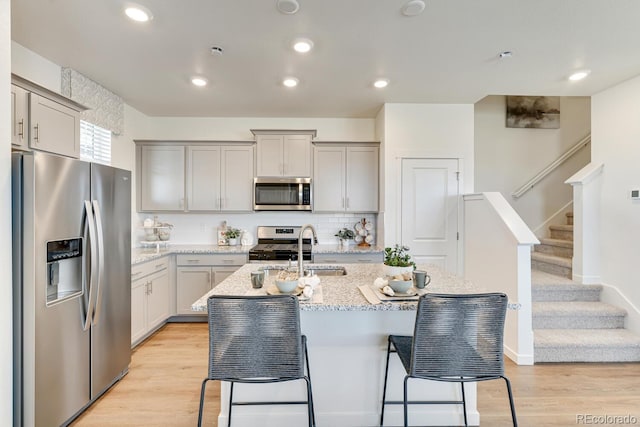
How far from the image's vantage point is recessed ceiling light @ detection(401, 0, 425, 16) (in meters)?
1.90

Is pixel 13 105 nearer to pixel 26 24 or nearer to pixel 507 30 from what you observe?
pixel 26 24

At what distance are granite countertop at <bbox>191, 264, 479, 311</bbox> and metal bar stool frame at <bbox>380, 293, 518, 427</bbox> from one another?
0.17m

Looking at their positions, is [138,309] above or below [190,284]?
below

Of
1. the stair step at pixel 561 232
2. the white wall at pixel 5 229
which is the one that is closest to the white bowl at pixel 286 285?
the white wall at pixel 5 229

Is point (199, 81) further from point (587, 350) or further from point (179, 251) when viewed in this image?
point (587, 350)

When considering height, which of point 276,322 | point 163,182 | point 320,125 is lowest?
point 276,322

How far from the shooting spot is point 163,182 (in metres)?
4.07

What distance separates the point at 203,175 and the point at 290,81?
1.77 m

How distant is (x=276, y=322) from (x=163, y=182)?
11.1 feet

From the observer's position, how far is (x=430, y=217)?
386 cm

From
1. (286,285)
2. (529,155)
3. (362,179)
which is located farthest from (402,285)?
(529,155)

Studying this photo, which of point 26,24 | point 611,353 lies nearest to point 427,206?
point 611,353

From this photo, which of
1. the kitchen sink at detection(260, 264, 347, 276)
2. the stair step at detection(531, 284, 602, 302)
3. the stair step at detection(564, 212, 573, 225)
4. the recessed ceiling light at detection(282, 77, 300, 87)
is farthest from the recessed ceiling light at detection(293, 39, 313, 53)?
the stair step at detection(564, 212, 573, 225)

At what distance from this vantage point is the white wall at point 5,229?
1.63m
